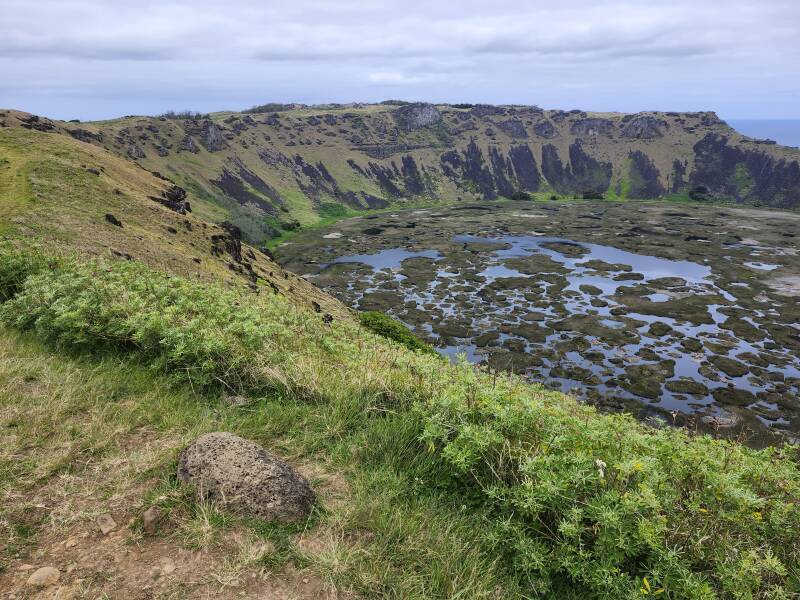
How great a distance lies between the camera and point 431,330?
3019 inches

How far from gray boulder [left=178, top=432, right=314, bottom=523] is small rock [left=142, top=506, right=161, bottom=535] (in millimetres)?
577

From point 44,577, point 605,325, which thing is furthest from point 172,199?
point 44,577

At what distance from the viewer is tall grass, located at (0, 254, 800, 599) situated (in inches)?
229

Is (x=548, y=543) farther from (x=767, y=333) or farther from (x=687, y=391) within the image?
(x=767, y=333)

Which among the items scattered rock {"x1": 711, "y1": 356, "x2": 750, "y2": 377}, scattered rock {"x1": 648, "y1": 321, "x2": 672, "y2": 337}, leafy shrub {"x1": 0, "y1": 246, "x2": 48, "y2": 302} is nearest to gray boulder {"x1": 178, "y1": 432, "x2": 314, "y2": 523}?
leafy shrub {"x1": 0, "y1": 246, "x2": 48, "y2": 302}

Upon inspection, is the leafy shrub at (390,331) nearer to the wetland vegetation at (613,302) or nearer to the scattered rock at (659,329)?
the wetland vegetation at (613,302)

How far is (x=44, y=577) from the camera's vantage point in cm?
513

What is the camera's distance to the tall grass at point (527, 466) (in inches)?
229

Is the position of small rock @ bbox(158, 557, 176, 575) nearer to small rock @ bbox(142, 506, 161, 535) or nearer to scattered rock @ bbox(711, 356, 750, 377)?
small rock @ bbox(142, 506, 161, 535)

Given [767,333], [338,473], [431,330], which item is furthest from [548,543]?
[767,333]

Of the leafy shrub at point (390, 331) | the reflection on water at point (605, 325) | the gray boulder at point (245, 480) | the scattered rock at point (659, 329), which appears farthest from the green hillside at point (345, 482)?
the scattered rock at point (659, 329)

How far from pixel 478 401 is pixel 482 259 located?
120351mm

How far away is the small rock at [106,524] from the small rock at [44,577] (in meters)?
0.65

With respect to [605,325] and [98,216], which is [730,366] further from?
[98,216]
